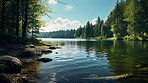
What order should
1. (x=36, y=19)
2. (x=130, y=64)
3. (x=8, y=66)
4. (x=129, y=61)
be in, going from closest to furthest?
1. (x=8, y=66)
2. (x=130, y=64)
3. (x=129, y=61)
4. (x=36, y=19)

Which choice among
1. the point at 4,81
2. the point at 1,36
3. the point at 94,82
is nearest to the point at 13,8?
the point at 1,36

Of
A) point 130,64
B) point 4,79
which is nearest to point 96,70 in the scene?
point 130,64

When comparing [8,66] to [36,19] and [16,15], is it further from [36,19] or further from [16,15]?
[36,19]

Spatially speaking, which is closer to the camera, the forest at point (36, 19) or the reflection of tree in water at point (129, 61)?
the reflection of tree in water at point (129, 61)

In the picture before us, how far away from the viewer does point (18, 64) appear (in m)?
6.15

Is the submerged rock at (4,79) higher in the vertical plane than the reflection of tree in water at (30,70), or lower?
higher

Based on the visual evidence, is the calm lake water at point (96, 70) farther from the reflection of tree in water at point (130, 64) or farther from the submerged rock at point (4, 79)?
the submerged rock at point (4, 79)

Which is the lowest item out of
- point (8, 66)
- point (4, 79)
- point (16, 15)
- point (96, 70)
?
point (96, 70)

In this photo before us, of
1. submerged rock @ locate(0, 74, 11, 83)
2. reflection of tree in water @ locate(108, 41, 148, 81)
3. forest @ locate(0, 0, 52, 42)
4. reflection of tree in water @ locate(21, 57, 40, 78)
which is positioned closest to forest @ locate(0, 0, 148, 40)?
forest @ locate(0, 0, 52, 42)

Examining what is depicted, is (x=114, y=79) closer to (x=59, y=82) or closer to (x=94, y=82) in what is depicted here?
(x=94, y=82)

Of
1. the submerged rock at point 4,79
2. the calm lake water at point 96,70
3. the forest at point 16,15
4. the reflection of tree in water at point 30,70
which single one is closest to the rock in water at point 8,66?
the reflection of tree in water at point 30,70

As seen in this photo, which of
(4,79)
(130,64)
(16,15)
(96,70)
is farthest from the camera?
(16,15)

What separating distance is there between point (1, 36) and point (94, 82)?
16.5 meters

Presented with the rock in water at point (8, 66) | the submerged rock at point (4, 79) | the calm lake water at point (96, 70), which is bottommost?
the calm lake water at point (96, 70)
